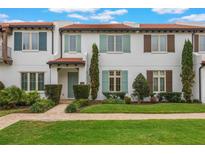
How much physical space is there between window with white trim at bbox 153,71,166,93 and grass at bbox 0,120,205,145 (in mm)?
11823

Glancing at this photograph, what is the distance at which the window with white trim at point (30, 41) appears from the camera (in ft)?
82.4

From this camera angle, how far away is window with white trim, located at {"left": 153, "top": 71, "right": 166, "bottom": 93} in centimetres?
2552

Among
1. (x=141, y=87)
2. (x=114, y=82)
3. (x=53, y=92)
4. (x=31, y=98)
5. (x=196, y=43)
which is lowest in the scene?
(x=31, y=98)

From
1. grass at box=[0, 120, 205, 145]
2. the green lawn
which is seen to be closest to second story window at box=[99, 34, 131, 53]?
the green lawn

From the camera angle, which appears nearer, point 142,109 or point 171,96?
point 142,109

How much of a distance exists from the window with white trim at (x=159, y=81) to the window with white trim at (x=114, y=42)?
3.75m

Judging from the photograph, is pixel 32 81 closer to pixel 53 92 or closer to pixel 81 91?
pixel 53 92

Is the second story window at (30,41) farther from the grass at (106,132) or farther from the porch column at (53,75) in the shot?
the grass at (106,132)

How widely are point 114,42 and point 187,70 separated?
6262 mm

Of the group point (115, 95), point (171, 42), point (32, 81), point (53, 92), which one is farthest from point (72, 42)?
point (171, 42)

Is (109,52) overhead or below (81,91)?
overhead

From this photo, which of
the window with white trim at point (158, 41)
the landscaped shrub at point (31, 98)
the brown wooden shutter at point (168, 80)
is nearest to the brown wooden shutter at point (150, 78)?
the brown wooden shutter at point (168, 80)

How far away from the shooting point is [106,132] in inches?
438

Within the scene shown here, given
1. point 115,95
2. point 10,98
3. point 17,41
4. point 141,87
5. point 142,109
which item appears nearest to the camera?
point 142,109
